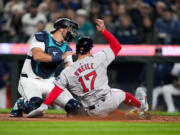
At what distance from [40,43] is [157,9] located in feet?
18.4

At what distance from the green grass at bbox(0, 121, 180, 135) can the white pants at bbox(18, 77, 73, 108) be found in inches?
37.4

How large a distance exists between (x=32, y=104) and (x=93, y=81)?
1059 millimetres

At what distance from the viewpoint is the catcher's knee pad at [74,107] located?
7.21 meters

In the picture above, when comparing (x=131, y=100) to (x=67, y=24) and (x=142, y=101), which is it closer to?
(x=142, y=101)

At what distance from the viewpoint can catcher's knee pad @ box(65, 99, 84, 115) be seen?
721cm

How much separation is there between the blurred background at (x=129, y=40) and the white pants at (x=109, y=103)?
3.92 m

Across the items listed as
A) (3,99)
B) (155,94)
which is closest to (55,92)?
(155,94)

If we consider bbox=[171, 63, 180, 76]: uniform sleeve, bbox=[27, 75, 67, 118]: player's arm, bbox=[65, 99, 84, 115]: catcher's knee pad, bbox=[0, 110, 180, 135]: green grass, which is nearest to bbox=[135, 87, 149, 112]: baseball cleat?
bbox=[0, 110, 180, 135]: green grass

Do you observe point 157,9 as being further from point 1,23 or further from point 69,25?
point 69,25

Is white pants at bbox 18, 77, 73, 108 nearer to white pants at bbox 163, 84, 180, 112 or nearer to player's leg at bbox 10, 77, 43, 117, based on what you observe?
player's leg at bbox 10, 77, 43, 117

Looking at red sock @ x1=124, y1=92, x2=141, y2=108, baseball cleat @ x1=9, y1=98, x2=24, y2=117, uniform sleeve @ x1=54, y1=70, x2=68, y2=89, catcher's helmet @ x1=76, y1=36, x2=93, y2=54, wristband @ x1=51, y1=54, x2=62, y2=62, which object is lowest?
baseball cleat @ x1=9, y1=98, x2=24, y2=117

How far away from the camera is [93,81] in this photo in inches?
269

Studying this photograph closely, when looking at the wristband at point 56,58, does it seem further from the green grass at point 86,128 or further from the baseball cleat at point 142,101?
the baseball cleat at point 142,101

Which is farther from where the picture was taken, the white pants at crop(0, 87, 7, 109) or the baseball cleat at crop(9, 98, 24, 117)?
the white pants at crop(0, 87, 7, 109)
